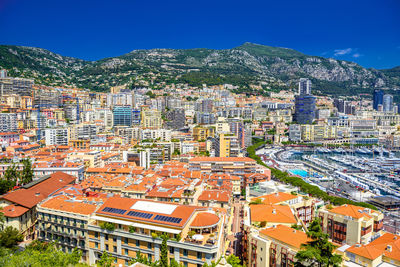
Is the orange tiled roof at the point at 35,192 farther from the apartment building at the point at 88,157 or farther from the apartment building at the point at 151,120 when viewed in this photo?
the apartment building at the point at 151,120

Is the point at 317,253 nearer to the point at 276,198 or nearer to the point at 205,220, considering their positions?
the point at 205,220

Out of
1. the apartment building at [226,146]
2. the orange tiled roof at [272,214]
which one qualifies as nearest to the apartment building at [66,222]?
the orange tiled roof at [272,214]

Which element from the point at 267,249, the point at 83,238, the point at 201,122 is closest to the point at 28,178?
the point at 83,238

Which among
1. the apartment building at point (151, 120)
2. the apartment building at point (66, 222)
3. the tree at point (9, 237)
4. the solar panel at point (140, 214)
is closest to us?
the solar panel at point (140, 214)

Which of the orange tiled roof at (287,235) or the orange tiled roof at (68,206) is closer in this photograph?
the orange tiled roof at (287,235)

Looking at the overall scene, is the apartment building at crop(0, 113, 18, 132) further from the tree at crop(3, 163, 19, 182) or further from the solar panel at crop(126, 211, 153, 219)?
the solar panel at crop(126, 211, 153, 219)

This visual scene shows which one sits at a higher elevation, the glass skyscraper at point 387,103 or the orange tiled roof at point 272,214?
the glass skyscraper at point 387,103

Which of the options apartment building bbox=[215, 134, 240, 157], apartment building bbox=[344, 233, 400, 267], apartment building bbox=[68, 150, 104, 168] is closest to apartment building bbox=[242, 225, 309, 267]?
apartment building bbox=[344, 233, 400, 267]
